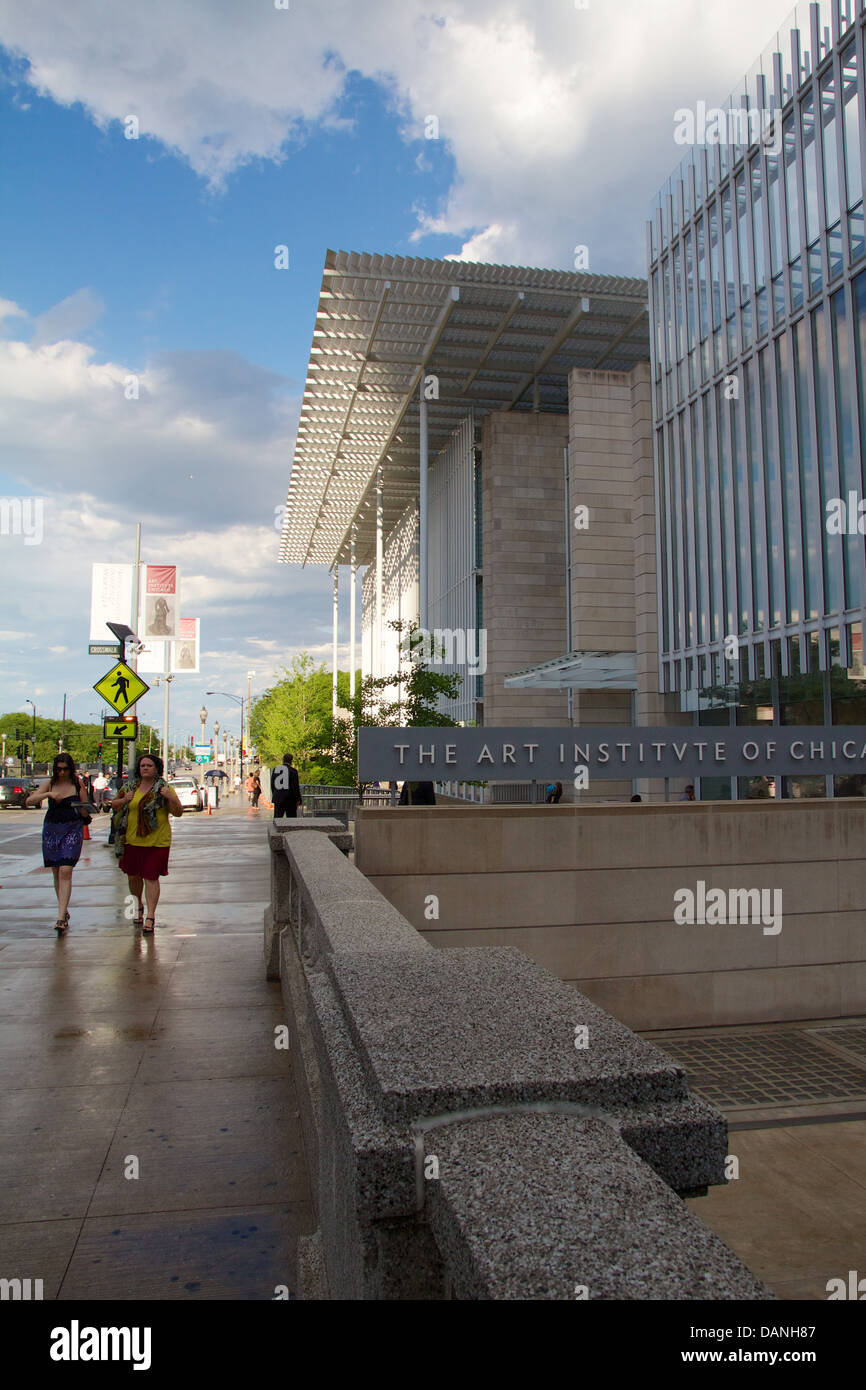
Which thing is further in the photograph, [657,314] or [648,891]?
[657,314]

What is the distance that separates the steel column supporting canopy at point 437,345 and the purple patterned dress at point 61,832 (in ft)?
82.4

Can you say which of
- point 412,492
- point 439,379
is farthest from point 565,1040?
point 412,492

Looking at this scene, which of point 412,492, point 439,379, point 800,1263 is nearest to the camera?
point 800,1263

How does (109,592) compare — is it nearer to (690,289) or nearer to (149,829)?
(690,289)

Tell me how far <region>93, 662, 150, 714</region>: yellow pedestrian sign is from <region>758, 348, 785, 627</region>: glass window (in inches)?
547

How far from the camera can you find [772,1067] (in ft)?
29.4

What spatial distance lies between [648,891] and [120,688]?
992 centimetres

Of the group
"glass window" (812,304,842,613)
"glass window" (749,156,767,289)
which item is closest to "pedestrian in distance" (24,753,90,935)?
"glass window" (812,304,842,613)

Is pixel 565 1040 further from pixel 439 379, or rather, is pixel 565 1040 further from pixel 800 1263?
pixel 439 379

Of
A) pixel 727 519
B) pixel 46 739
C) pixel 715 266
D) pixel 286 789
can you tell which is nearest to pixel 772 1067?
pixel 286 789

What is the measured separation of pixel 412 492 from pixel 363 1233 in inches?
2096

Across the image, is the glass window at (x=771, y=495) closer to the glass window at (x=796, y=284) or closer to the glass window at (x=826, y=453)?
the glass window at (x=796, y=284)

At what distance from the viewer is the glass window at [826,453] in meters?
19.8

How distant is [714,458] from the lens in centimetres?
2522
